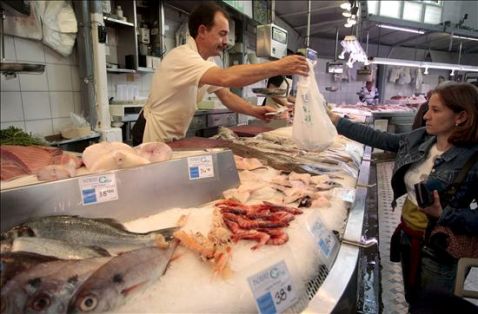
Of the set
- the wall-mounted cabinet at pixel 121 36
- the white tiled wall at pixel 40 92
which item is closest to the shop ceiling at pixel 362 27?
the wall-mounted cabinet at pixel 121 36

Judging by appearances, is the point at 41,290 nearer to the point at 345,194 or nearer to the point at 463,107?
the point at 345,194

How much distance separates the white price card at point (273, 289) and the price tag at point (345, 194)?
2.76 ft

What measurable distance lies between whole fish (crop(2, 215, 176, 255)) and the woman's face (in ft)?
5.59

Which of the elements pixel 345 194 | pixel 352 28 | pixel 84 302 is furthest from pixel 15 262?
pixel 352 28

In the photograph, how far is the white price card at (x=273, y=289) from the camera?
0.84 m

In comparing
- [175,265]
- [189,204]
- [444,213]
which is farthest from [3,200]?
[444,213]

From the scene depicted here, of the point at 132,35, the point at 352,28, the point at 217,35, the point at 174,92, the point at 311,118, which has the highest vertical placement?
the point at 352,28

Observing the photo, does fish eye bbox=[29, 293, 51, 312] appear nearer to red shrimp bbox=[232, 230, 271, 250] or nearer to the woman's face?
red shrimp bbox=[232, 230, 271, 250]

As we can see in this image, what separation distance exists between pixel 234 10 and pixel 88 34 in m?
3.17

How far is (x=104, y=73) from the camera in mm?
4004

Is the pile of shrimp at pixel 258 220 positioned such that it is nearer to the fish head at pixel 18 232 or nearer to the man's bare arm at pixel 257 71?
the fish head at pixel 18 232

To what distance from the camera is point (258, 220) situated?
1.25 metres

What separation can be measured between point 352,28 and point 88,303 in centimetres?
816

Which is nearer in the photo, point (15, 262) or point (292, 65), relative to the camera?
point (15, 262)
